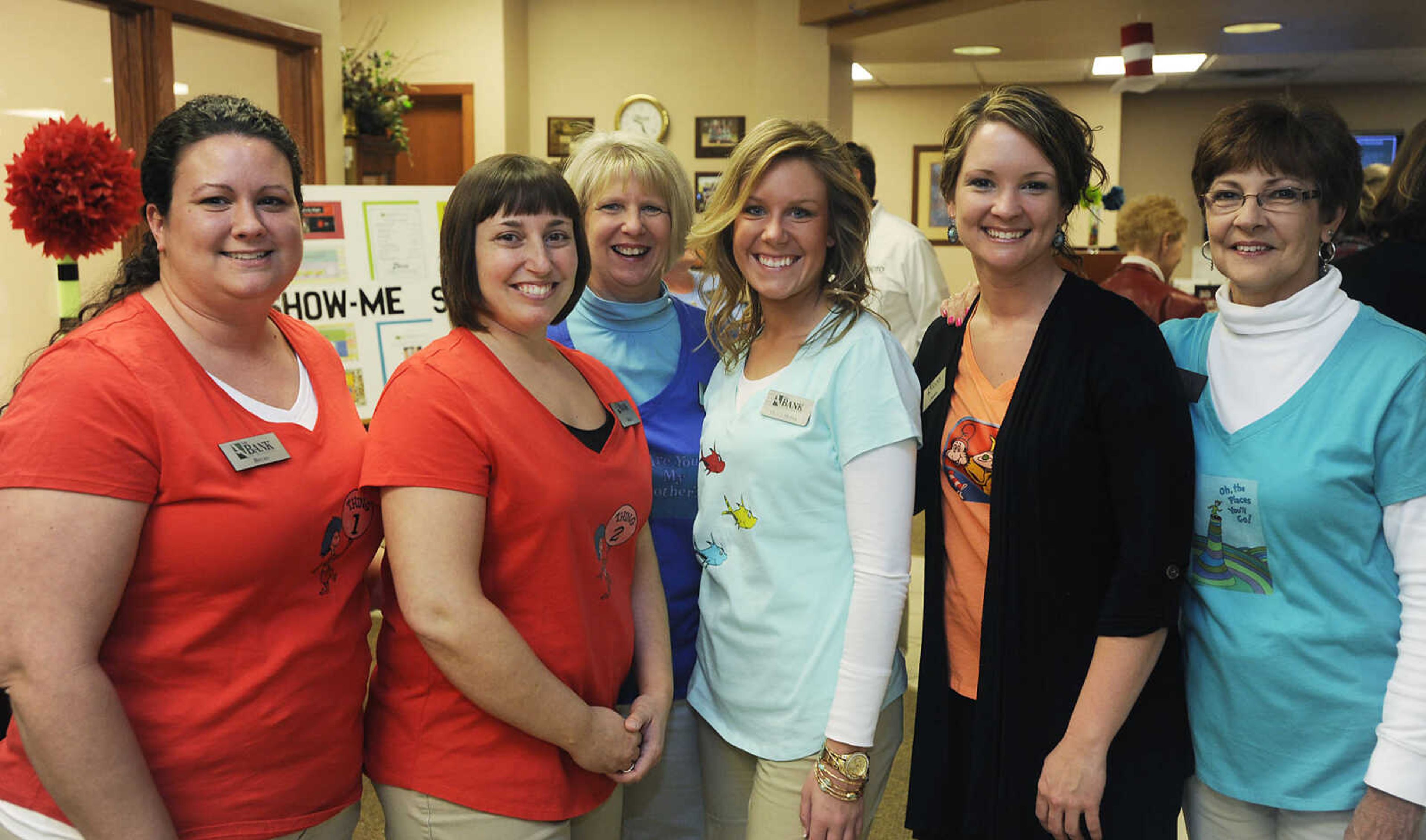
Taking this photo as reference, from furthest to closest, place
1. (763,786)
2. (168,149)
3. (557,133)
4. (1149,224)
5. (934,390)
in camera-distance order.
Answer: (557,133) < (1149,224) < (934,390) < (763,786) < (168,149)

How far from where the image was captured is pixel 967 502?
1641 millimetres

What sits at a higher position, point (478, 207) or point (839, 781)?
point (478, 207)

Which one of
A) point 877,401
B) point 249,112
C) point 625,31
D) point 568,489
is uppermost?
point 625,31

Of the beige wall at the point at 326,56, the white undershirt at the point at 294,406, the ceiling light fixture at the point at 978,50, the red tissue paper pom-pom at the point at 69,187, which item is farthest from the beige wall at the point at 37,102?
the ceiling light fixture at the point at 978,50

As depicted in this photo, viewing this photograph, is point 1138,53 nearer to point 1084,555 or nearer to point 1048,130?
point 1048,130

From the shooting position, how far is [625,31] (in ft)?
26.0

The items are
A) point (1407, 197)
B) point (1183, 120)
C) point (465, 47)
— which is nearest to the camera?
point (1407, 197)

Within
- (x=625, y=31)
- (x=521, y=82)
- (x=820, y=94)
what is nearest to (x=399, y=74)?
(x=521, y=82)

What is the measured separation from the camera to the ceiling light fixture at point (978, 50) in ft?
25.7

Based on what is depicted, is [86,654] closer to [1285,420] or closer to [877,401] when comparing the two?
[877,401]

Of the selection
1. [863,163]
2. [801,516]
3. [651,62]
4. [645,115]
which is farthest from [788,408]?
[651,62]

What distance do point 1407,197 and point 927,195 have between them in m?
9.60

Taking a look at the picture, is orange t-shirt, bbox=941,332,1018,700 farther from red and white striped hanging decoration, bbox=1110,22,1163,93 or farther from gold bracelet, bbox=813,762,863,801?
red and white striped hanging decoration, bbox=1110,22,1163,93

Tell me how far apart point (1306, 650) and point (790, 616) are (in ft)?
2.36
